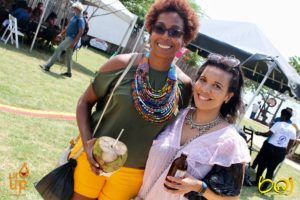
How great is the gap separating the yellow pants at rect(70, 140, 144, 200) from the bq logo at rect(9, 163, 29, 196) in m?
1.60

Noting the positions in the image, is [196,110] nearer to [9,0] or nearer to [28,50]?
[28,50]

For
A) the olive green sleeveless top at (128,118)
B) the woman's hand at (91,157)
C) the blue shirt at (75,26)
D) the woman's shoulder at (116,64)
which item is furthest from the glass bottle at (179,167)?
the blue shirt at (75,26)

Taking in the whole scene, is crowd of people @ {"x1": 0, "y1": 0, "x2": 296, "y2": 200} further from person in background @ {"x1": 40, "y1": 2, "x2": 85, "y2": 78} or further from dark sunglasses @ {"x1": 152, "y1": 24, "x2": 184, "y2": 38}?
person in background @ {"x1": 40, "y1": 2, "x2": 85, "y2": 78}

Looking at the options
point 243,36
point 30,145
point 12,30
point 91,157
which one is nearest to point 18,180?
point 30,145

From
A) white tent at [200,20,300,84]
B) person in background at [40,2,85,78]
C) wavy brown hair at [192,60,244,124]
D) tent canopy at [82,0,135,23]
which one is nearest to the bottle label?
wavy brown hair at [192,60,244,124]

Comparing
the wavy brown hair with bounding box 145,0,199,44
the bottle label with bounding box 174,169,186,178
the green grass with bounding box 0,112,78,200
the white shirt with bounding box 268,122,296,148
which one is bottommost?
the green grass with bounding box 0,112,78,200

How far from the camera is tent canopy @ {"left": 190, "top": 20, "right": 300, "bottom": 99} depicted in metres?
9.12

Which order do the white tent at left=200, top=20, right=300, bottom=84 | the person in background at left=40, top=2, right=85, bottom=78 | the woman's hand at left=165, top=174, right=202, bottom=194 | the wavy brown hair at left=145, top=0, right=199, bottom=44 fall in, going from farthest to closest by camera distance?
the person in background at left=40, top=2, right=85, bottom=78, the white tent at left=200, top=20, right=300, bottom=84, the wavy brown hair at left=145, top=0, right=199, bottom=44, the woman's hand at left=165, top=174, right=202, bottom=194

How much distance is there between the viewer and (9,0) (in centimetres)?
1605

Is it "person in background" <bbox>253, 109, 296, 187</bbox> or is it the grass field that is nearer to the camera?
the grass field

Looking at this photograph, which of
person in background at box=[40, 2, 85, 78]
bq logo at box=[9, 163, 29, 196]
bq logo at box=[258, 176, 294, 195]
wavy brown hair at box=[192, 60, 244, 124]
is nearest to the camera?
wavy brown hair at box=[192, 60, 244, 124]

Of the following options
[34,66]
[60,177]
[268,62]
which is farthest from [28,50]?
[60,177]

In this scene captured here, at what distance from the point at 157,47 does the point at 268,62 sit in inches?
252

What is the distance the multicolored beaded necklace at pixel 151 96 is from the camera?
240 cm
